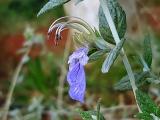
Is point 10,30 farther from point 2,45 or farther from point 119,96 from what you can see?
point 119,96

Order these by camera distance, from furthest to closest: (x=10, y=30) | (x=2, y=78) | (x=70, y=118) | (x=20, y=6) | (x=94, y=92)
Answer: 1. (x=10, y=30)
2. (x=20, y=6)
3. (x=2, y=78)
4. (x=94, y=92)
5. (x=70, y=118)

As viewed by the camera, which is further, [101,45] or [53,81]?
[53,81]

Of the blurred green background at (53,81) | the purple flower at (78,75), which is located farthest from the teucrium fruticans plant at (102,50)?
the blurred green background at (53,81)

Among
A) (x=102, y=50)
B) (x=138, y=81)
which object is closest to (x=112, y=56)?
(x=102, y=50)

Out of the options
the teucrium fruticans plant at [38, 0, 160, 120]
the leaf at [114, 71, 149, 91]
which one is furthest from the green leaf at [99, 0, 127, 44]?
the leaf at [114, 71, 149, 91]

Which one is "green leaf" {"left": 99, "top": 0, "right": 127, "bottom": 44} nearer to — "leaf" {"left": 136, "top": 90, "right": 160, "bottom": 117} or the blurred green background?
"leaf" {"left": 136, "top": 90, "right": 160, "bottom": 117}

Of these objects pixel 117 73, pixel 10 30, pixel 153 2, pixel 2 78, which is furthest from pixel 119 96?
pixel 10 30

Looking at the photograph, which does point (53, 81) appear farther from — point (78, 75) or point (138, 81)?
point (78, 75)
